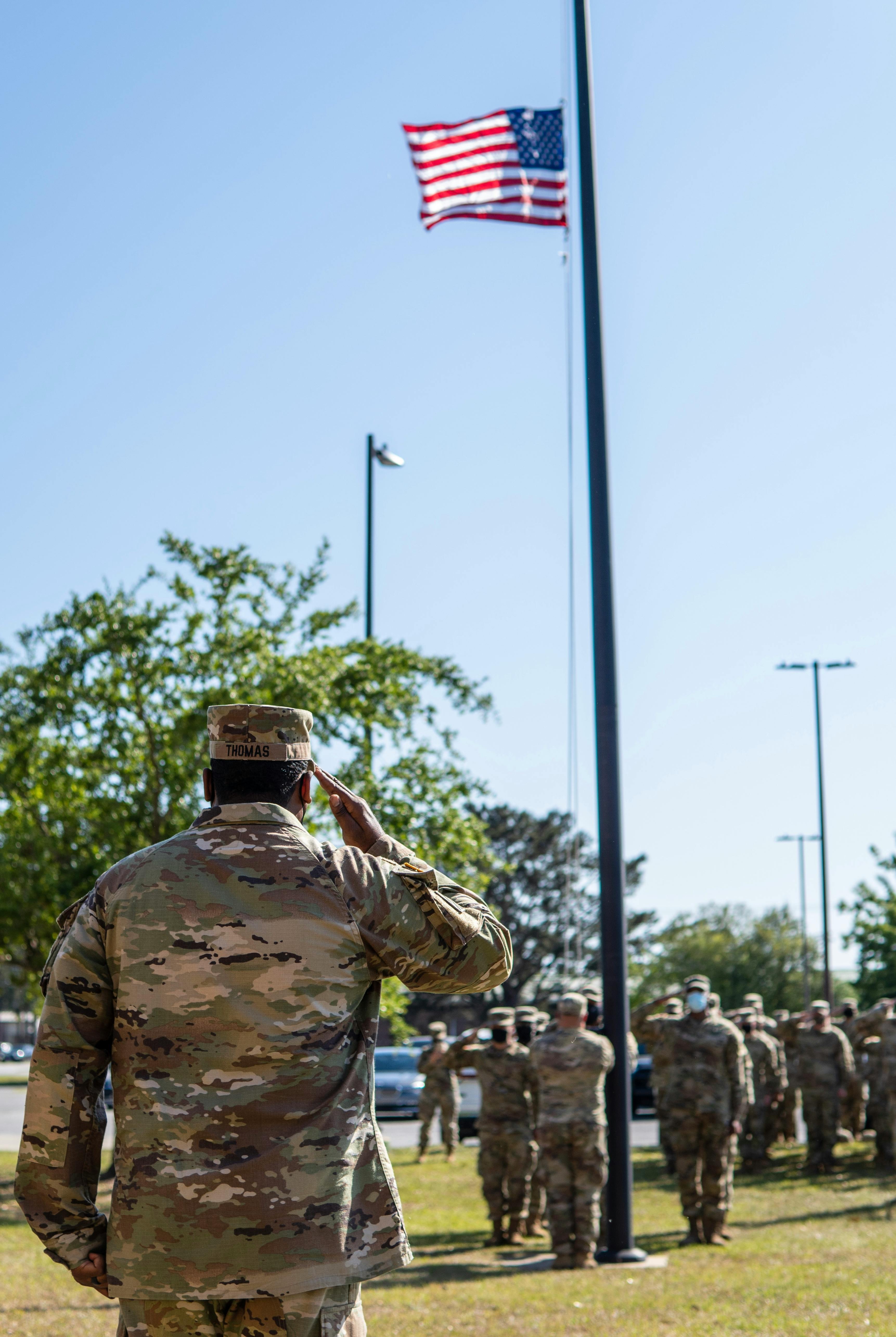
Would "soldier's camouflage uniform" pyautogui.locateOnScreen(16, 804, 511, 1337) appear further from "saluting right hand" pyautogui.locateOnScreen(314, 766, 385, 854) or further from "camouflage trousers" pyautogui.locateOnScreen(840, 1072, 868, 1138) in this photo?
"camouflage trousers" pyautogui.locateOnScreen(840, 1072, 868, 1138)

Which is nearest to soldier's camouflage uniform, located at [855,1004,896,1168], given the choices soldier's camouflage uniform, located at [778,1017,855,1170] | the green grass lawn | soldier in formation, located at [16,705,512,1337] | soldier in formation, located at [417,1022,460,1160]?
soldier's camouflage uniform, located at [778,1017,855,1170]

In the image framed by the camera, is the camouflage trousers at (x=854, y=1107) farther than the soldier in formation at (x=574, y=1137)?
Yes

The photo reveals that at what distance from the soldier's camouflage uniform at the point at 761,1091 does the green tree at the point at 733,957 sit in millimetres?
36478

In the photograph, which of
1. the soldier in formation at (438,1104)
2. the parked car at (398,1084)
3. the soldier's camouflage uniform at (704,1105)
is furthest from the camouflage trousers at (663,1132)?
the parked car at (398,1084)

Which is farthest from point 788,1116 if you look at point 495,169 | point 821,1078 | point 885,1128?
point 495,169

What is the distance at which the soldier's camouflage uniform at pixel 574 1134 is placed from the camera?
10195 mm

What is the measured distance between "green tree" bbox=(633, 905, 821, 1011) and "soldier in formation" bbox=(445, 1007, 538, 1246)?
43.9m

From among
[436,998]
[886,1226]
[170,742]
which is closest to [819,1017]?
[886,1226]

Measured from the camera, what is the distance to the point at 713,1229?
1141 cm

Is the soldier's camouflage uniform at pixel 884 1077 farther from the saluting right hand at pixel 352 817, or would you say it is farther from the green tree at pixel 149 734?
the saluting right hand at pixel 352 817

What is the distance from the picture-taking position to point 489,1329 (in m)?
7.67

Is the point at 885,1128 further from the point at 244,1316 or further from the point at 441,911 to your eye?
the point at 244,1316

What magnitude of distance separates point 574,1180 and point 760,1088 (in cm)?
906

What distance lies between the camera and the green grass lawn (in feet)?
25.3
